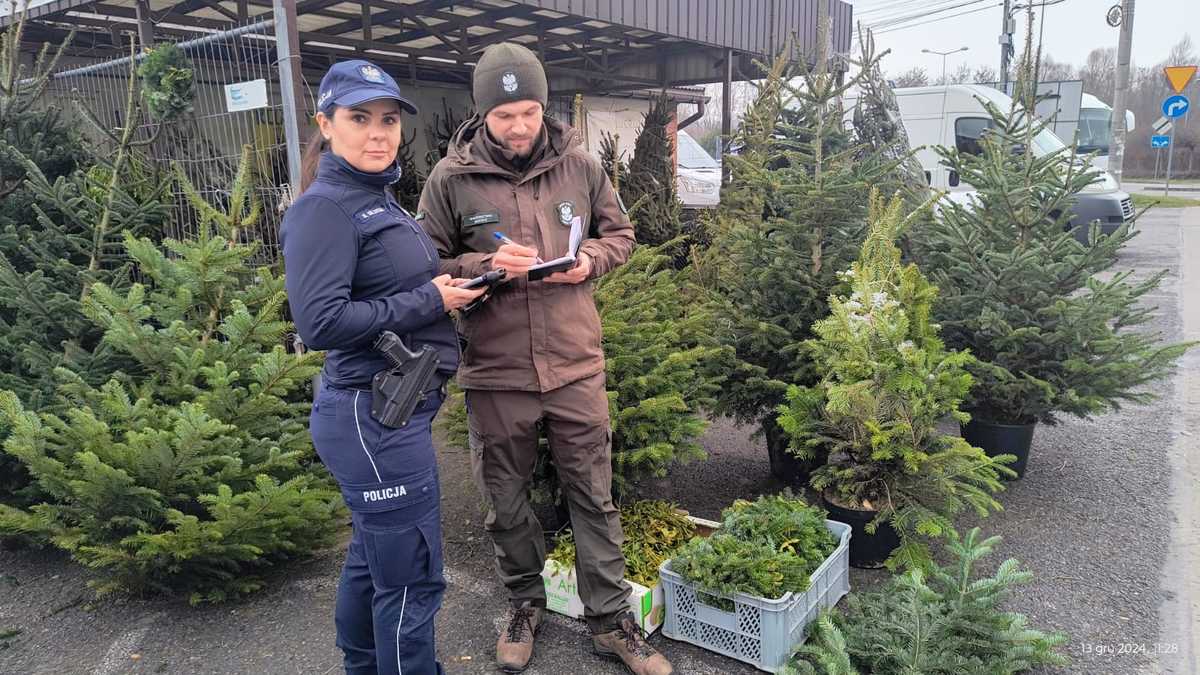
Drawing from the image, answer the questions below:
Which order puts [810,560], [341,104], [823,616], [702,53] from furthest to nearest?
[702,53] → [810,560] → [823,616] → [341,104]

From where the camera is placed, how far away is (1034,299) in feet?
14.7

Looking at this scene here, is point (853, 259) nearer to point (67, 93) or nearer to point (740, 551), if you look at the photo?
point (740, 551)

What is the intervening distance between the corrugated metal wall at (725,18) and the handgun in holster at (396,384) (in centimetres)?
532

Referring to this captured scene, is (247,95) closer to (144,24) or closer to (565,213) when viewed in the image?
(144,24)

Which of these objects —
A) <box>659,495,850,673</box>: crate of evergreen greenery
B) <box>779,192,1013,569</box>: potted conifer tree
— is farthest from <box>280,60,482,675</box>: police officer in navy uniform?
<box>779,192,1013,569</box>: potted conifer tree

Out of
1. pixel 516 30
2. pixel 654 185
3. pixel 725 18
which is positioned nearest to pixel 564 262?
pixel 654 185

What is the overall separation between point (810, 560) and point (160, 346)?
2.95 metres

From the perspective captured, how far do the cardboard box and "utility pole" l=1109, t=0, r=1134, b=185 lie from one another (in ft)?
47.6

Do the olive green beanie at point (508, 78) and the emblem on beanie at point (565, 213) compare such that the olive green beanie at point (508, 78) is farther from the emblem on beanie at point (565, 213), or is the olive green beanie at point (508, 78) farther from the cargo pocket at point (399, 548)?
the cargo pocket at point (399, 548)

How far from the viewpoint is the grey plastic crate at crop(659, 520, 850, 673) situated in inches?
112

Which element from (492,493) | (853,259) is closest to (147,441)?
(492,493)

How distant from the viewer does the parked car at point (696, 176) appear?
16292 millimetres

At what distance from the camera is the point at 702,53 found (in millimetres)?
11141

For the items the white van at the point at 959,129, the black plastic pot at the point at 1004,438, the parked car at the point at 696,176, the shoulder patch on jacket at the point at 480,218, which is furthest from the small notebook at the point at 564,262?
the white van at the point at 959,129
